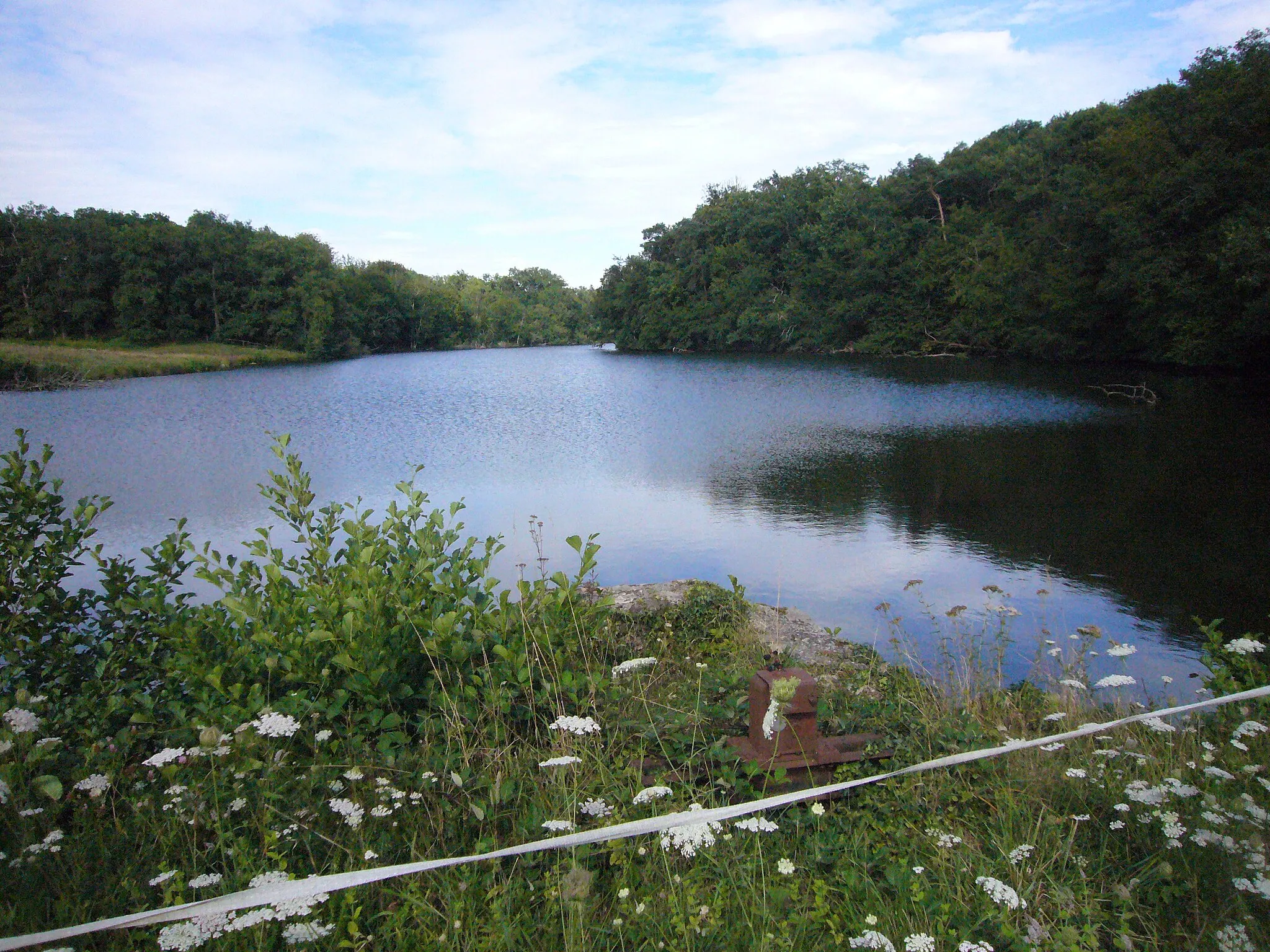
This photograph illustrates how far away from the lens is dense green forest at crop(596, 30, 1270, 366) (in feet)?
72.8

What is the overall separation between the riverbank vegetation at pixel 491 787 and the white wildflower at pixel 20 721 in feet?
0.04

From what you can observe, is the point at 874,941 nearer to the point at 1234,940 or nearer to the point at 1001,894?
the point at 1001,894

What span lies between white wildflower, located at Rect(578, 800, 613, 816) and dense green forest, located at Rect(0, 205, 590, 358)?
208 ft

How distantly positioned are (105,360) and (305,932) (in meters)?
46.5

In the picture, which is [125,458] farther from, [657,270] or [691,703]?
[657,270]

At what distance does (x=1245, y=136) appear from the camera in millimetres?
21641

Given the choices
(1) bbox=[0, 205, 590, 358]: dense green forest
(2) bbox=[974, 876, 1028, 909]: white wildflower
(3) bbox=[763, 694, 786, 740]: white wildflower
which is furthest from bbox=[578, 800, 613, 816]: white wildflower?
(1) bbox=[0, 205, 590, 358]: dense green forest

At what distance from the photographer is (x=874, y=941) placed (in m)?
1.87

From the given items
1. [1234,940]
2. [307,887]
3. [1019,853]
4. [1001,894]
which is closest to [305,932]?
[307,887]

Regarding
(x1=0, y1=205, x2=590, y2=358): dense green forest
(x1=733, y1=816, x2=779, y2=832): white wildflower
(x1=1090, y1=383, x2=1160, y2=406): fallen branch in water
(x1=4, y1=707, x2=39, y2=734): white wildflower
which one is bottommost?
(x1=733, y1=816, x2=779, y2=832): white wildflower

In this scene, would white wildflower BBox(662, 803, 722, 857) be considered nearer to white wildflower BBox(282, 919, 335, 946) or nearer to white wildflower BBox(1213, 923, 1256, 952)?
white wildflower BBox(282, 919, 335, 946)

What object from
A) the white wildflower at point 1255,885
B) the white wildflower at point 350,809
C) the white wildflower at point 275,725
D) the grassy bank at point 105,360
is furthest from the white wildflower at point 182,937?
the grassy bank at point 105,360

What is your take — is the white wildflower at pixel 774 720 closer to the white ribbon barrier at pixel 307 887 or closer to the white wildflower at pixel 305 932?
the white ribbon barrier at pixel 307 887

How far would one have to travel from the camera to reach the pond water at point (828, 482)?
8.02m
